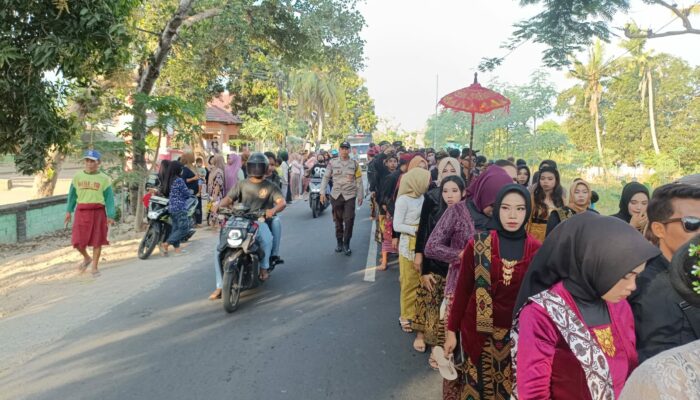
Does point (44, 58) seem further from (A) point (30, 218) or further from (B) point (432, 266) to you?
(A) point (30, 218)

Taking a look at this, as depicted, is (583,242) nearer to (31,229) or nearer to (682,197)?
(682,197)

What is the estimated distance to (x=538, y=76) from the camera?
1798 cm

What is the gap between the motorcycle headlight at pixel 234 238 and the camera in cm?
548

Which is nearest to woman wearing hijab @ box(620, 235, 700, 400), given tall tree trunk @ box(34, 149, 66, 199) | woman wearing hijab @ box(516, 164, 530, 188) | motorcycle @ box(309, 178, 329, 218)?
woman wearing hijab @ box(516, 164, 530, 188)

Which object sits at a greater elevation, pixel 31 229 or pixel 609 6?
pixel 609 6

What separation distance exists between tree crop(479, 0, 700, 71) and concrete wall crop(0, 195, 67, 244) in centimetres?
959

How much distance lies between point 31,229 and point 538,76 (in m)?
16.1

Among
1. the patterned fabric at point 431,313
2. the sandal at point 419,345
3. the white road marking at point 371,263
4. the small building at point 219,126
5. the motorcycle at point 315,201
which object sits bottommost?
the sandal at point 419,345

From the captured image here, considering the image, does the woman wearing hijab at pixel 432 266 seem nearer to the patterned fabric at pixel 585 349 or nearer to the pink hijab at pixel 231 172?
the patterned fabric at pixel 585 349

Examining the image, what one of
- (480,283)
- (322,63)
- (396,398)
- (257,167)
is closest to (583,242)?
(480,283)

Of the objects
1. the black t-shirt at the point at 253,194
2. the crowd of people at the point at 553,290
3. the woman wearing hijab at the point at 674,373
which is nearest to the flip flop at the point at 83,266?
the black t-shirt at the point at 253,194

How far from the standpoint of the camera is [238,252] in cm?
553

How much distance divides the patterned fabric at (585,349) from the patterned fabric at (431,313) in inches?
88.3

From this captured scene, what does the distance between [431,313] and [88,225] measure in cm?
499
